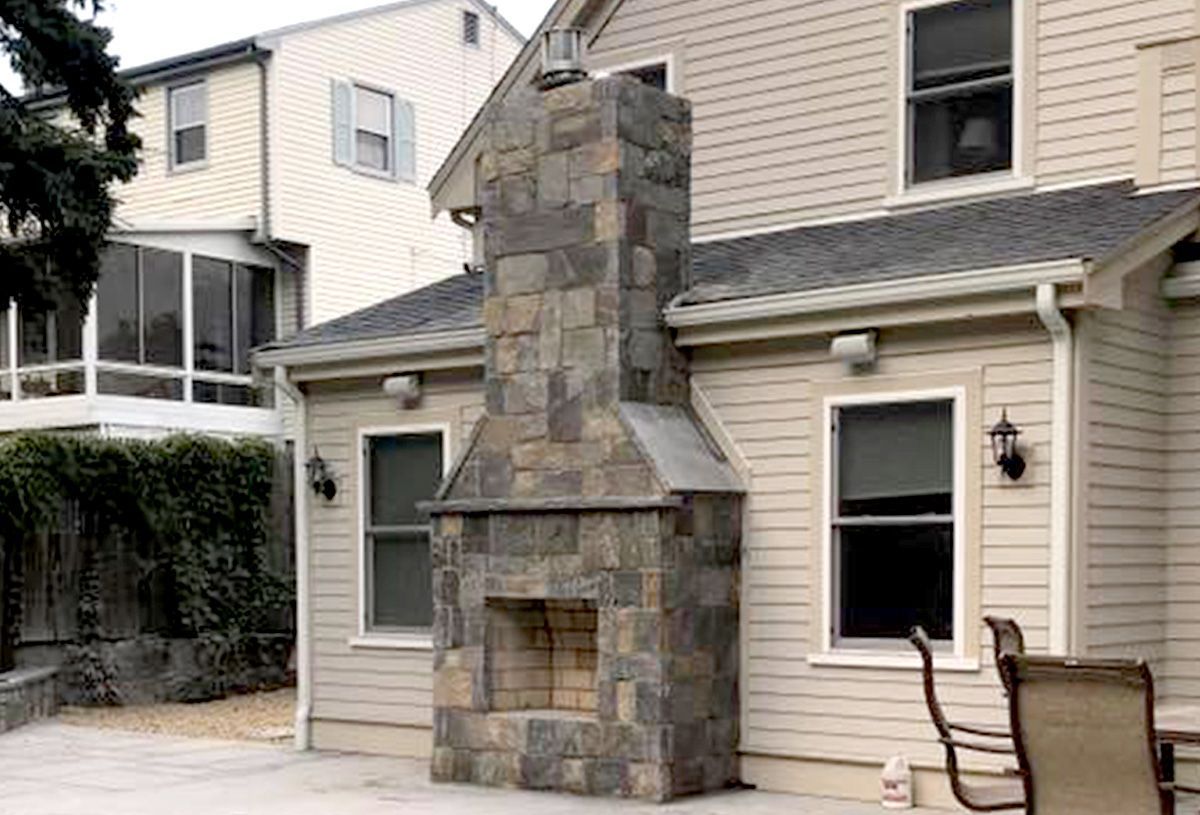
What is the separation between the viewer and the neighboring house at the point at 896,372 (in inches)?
320

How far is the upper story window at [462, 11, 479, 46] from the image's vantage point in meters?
22.9

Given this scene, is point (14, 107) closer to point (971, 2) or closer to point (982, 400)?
point (971, 2)

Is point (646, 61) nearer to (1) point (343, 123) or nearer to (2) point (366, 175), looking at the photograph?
(1) point (343, 123)

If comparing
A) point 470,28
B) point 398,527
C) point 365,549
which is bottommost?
point 365,549

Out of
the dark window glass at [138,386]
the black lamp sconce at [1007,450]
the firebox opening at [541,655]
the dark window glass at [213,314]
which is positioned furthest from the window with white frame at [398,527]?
the dark window glass at [213,314]

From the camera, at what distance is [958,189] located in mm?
9867

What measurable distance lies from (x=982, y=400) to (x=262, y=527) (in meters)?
10.3

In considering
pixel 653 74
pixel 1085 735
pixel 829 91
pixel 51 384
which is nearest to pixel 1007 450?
pixel 1085 735

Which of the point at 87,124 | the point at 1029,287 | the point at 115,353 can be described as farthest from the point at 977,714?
the point at 115,353

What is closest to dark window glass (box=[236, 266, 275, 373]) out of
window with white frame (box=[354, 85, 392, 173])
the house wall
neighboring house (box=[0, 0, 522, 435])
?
neighboring house (box=[0, 0, 522, 435])

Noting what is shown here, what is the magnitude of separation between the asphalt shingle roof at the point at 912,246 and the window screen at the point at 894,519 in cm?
81

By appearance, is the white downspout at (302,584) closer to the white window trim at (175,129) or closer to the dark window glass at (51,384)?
the dark window glass at (51,384)

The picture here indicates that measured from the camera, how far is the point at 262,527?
55.1 feet

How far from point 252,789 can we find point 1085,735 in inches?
223
